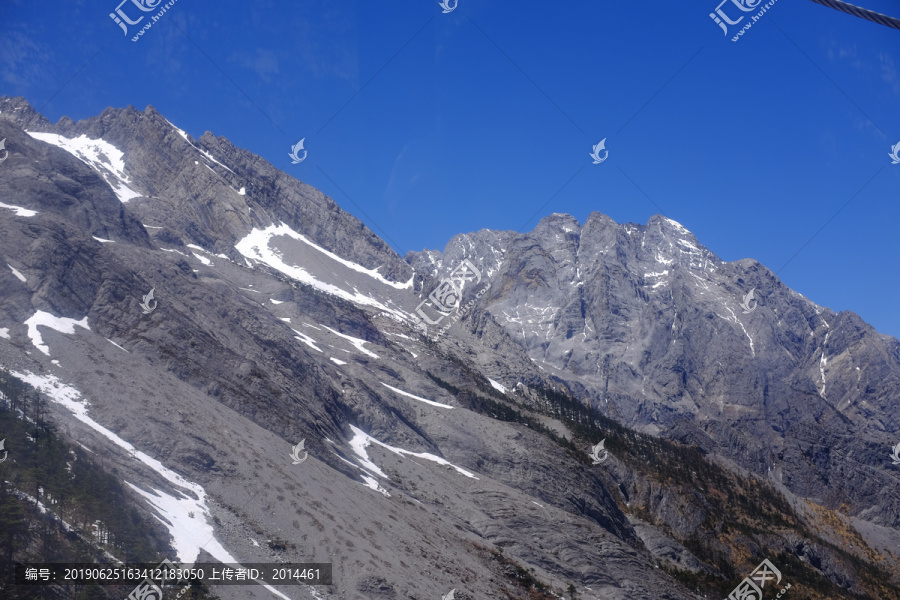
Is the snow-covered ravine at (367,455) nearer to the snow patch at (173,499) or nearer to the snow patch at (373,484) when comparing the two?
the snow patch at (373,484)

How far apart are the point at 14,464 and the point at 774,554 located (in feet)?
482

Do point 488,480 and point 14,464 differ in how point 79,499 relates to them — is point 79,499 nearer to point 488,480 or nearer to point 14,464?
point 14,464

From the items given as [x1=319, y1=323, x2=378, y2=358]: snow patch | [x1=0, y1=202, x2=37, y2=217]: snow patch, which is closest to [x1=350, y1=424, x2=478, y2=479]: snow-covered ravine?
[x1=319, y1=323, x2=378, y2=358]: snow patch

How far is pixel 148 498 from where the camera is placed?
1987 inches

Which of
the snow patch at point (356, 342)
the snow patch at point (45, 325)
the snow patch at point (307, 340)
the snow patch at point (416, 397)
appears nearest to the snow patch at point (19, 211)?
the snow patch at point (45, 325)

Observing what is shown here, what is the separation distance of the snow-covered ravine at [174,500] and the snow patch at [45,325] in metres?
6.13

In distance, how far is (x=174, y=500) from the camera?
53312 mm

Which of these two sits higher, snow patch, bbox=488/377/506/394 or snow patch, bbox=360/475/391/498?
snow patch, bbox=488/377/506/394

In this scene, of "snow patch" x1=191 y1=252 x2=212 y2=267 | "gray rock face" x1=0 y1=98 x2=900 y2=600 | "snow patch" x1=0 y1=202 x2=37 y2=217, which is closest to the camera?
"gray rock face" x1=0 y1=98 x2=900 y2=600

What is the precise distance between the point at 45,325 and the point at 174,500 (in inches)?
1087

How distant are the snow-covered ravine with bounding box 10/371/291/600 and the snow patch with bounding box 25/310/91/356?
20.1 feet

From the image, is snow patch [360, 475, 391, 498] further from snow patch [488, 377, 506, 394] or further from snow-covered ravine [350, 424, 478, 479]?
snow patch [488, 377, 506, 394]

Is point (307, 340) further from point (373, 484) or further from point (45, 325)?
point (45, 325)

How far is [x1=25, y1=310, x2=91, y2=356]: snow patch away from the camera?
65562 millimetres
